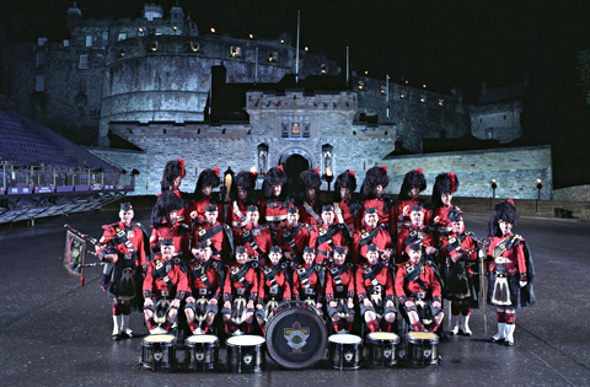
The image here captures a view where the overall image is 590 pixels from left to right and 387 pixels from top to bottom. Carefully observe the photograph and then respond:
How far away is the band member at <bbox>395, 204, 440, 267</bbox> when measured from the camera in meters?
5.64

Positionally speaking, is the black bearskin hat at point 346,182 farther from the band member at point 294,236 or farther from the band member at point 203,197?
the band member at point 203,197

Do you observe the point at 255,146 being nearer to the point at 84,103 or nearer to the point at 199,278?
the point at 84,103

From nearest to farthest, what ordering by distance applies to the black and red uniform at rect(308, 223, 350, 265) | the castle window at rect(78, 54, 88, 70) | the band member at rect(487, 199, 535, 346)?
the band member at rect(487, 199, 535, 346) → the black and red uniform at rect(308, 223, 350, 265) → the castle window at rect(78, 54, 88, 70)

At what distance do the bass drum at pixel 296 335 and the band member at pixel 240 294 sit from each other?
698 millimetres

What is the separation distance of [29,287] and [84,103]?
2024 inches

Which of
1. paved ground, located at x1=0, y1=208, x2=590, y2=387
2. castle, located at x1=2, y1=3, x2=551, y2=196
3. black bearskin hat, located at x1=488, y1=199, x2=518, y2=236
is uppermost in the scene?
castle, located at x1=2, y1=3, x2=551, y2=196

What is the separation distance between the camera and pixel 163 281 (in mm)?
5262

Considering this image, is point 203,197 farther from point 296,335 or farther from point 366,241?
point 296,335

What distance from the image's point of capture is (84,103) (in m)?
54.1

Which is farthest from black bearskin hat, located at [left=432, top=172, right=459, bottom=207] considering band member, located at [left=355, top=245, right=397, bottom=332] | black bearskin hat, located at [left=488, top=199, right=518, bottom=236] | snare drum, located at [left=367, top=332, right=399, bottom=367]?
snare drum, located at [left=367, top=332, right=399, bottom=367]

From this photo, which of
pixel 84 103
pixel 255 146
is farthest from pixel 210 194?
pixel 84 103

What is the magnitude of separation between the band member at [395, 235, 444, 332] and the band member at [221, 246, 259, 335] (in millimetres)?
1624

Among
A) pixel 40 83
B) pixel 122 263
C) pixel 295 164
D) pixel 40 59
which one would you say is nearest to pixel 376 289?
pixel 122 263

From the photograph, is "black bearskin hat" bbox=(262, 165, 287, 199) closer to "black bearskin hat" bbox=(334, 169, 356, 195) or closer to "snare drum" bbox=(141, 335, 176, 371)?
"black bearskin hat" bbox=(334, 169, 356, 195)
